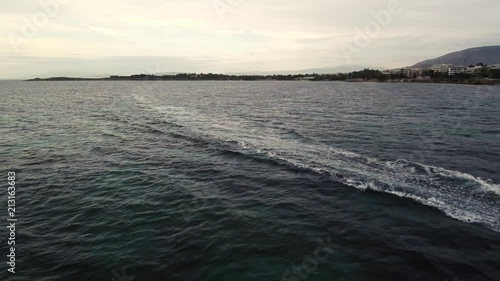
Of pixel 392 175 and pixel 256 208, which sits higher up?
pixel 392 175

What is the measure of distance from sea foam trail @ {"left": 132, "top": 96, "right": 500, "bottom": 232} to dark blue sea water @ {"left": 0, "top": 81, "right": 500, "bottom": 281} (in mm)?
130

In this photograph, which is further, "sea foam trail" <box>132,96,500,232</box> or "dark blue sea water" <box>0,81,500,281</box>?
"sea foam trail" <box>132,96,500,232</box>

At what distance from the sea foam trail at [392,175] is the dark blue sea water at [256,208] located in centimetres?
13

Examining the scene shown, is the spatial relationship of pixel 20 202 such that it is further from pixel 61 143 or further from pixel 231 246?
pixel 61 143

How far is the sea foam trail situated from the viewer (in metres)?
19.2

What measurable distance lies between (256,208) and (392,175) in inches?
443

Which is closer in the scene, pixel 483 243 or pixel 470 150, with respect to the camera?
pixel 483 243

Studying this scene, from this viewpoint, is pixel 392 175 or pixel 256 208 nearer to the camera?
pixel 256 208

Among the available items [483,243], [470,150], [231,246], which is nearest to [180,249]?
[231,246]

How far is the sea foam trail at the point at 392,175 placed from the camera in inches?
757

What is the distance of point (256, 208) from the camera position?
65.0 ft

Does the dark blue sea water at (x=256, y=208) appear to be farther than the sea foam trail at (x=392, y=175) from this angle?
No

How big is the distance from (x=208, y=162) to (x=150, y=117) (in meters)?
32.7

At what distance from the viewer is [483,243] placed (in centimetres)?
1552
